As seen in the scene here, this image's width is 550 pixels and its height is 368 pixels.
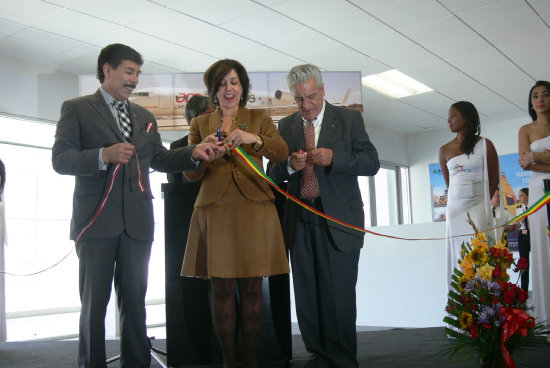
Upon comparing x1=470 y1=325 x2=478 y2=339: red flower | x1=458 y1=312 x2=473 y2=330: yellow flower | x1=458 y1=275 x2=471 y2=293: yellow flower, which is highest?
x1=458 y1=275 x2=471 y2=293: yellow flower

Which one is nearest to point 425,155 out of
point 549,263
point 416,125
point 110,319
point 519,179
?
point 416,125

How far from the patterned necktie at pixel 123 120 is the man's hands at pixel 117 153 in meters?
0.25

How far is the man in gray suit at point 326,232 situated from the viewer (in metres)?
2.56

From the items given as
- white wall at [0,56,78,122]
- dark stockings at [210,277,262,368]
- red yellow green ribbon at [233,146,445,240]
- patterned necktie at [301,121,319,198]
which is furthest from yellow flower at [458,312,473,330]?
white wall at [0,56,78,122]

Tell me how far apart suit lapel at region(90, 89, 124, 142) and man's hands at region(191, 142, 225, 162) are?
38cm

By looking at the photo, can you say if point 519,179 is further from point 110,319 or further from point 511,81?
point 110,319

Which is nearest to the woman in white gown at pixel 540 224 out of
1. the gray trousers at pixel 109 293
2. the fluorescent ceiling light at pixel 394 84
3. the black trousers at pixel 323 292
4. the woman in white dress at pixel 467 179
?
the woman in white dress at pixel 467 179

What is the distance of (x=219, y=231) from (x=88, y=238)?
539 millimetres

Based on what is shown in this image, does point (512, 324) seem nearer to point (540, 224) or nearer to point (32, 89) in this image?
point (540, 224)

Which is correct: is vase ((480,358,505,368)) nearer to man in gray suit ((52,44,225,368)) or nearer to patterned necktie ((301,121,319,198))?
patterned necktie ((301,121,319,198))

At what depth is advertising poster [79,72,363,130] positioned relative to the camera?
5133 millimetres

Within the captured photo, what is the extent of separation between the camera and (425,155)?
1241cm

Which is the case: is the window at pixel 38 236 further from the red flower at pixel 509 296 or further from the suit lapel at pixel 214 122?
the red flower at pixel 509 296

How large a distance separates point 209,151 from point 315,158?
20.3 inches
